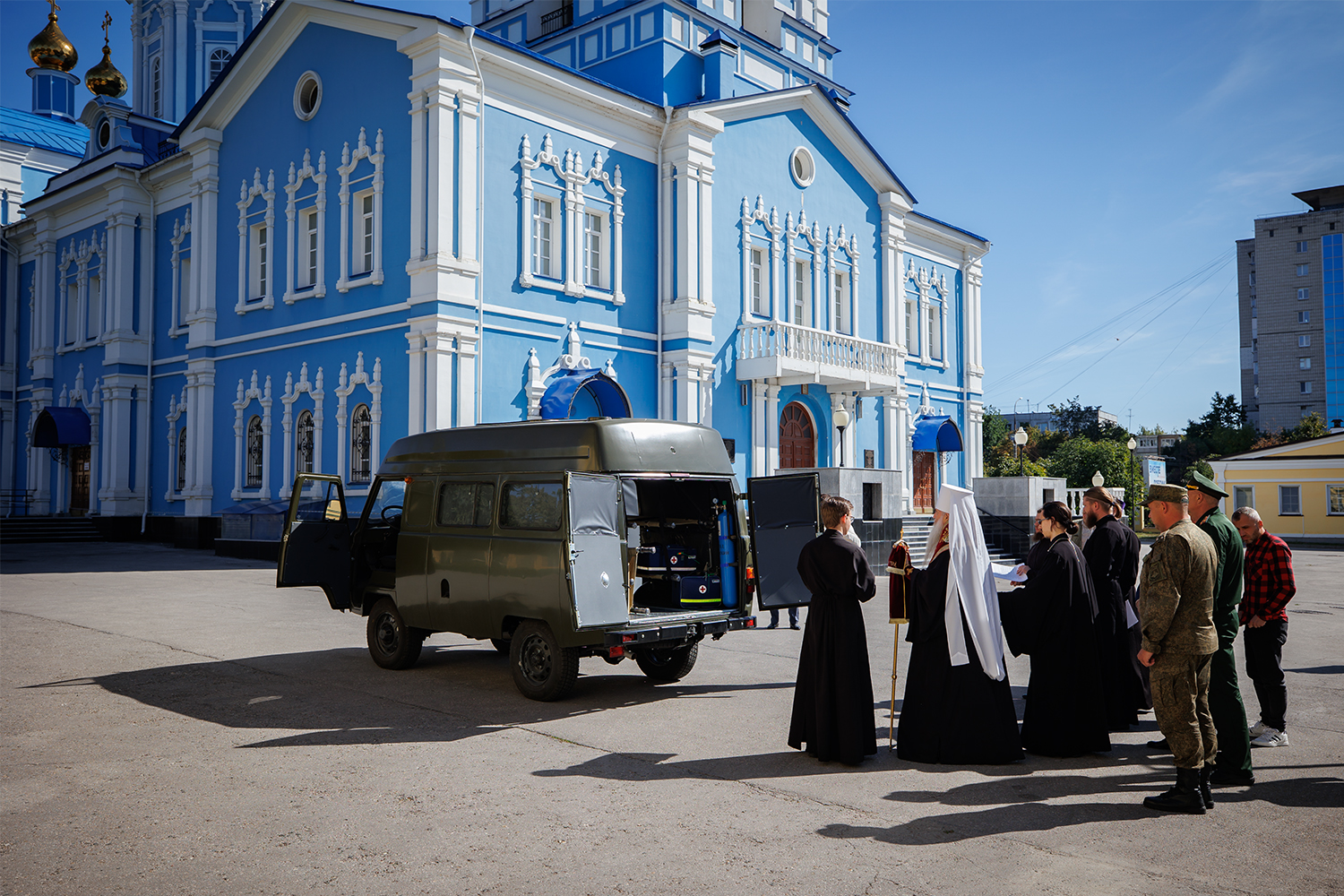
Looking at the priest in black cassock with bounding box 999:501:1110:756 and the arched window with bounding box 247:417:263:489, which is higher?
the arched window with bounding box 247:417:263:489

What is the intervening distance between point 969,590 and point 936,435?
25.3 m

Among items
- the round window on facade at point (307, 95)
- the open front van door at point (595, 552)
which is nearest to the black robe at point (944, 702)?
the open front van door at point (595, 552)

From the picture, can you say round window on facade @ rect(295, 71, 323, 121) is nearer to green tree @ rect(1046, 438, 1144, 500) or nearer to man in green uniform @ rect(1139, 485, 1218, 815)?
man in green uniform @ rect(1139, 485, 1218, 815)

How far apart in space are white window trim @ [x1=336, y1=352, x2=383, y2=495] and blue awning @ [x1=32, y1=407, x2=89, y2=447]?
13569mm

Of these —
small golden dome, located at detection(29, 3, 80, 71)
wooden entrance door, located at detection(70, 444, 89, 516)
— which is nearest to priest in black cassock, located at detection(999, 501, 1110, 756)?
wooden entrance door, located at detection(70, 444, 89, 516)

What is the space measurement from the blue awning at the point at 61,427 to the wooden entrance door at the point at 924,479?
25220mm

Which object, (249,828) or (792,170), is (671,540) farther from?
(792,170)

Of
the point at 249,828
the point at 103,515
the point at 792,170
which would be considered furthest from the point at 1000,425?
the point at 249,828

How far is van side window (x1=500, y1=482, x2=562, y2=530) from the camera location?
8609mm

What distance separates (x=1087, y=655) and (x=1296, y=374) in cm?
10482

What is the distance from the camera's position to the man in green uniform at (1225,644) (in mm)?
6191

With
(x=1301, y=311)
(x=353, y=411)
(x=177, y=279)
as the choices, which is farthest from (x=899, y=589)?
(x=1301, y=311)

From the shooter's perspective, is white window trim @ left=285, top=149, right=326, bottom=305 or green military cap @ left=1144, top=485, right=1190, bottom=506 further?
white window trim @ left=285, top=149, right=326, bottom=305

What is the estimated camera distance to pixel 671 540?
10320 mm
